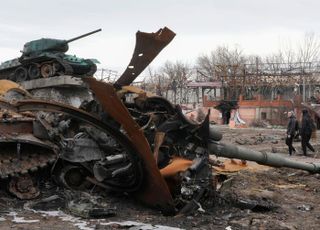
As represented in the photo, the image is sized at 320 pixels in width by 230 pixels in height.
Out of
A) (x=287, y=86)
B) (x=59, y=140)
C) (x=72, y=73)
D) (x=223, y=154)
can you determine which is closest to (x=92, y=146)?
(x=59, y=140)

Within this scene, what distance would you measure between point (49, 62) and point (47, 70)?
0.31 meters

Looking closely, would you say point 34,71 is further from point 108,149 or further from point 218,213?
point 218,213

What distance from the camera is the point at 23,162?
353 inches

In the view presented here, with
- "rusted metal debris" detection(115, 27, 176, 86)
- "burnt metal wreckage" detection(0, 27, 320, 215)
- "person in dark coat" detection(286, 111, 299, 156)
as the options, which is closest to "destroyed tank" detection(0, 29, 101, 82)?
"person in dark coat" detection(286, 111, 299, 156)

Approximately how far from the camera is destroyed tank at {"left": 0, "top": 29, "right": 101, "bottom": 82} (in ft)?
67.3

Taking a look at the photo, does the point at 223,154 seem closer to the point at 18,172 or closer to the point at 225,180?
the point at 225,180

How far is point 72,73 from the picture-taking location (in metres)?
20.3

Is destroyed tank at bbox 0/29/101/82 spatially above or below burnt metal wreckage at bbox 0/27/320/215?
above

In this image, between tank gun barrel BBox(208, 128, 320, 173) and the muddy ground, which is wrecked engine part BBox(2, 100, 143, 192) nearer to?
the muddy ground

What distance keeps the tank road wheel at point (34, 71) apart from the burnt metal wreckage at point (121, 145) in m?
11.6

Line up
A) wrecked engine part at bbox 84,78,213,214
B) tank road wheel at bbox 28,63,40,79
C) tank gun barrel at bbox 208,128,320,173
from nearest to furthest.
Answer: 1. wrecked engine part at bbox 84,78,213,214
2. tank gun barrel at bbox 208,128,320,173
3. tank road wheel at bbox 28,63,40,79

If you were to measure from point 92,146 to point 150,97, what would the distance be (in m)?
1.28

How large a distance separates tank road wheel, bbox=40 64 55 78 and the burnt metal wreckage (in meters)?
11.1

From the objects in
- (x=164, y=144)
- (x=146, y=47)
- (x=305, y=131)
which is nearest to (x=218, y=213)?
(x=164, y=144)
